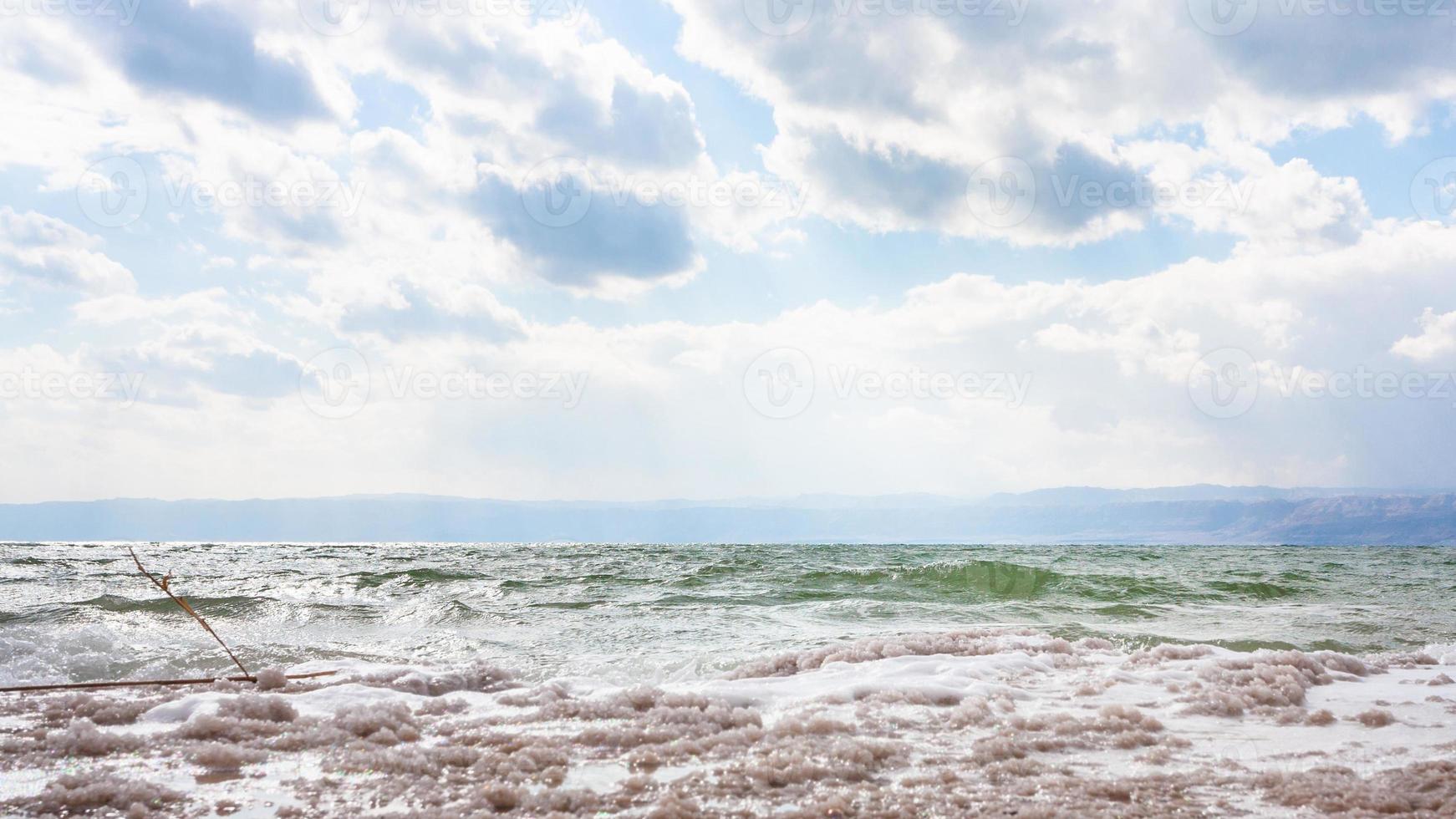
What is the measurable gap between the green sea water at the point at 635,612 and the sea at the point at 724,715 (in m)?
0.13

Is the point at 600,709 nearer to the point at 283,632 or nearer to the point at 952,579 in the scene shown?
the point at 283,632

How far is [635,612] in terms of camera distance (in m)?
15.7

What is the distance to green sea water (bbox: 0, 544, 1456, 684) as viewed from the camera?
1095cm

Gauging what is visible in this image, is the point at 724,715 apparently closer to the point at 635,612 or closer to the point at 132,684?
the point at 132,684

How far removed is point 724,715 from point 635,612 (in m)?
9.68

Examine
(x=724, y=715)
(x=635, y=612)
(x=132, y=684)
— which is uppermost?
(x=132, y=684)

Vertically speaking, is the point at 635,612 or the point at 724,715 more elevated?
the point at 724,715

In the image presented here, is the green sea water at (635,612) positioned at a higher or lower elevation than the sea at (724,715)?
lower

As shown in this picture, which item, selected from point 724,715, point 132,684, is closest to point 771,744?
point 724,715

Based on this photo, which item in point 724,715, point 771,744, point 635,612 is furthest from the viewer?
point 635,612

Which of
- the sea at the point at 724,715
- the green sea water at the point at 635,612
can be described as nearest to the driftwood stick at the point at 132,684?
the sea at the point at 724,715

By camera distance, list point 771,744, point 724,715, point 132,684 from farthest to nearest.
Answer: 1. point 132,684
2. point 724,715
3. point 771,744

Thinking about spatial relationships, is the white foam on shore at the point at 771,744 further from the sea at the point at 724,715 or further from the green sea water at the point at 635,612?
the green sea water at the point at 635,612

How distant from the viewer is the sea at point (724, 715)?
4.50 meters
